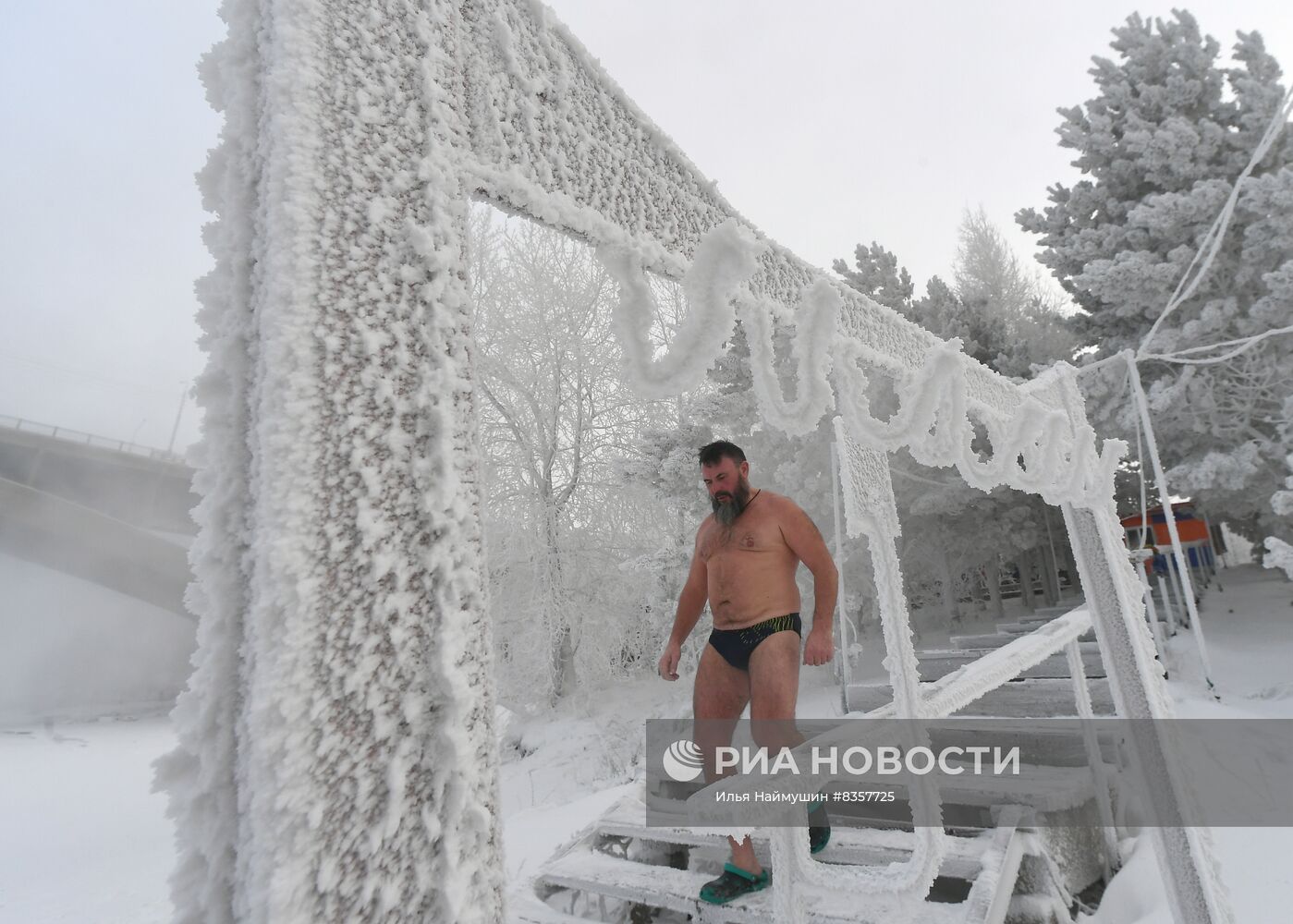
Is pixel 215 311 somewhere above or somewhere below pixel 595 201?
below

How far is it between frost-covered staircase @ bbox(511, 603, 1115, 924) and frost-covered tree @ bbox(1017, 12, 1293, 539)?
5054 mm

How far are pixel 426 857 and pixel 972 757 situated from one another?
2.99 m

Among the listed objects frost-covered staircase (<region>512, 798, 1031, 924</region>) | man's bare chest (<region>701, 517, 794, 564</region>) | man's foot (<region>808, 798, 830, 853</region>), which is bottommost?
frost-covered staircase (<region>512, 798, 1031, 924</region>)

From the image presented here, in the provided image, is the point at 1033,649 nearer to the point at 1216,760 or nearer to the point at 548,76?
the point at 548,76

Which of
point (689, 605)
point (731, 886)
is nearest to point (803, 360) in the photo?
point (689, 605)

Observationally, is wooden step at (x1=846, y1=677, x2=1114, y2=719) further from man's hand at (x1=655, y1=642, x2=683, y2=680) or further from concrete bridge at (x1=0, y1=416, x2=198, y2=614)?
A: concrete bridge at (x1=0, y1=416, x2=198, y2=614)

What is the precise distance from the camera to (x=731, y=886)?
1459mm

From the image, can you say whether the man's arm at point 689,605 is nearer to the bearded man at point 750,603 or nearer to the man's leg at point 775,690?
the bearded man at point 750,603

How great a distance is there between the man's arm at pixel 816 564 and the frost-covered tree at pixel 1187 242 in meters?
5.97

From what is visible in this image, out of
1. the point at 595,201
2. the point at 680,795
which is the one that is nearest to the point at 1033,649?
the point at 680,795

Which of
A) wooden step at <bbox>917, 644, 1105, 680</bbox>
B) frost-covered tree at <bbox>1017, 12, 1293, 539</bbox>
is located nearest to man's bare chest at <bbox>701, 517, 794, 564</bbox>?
wooden step at <bbox>917, 644, 1105, 680</bbox>

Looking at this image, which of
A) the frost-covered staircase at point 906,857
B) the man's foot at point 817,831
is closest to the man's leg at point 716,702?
the frost-covered staircase at point 906,857

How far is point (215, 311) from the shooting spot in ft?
1.24

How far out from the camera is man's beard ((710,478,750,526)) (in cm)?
133
